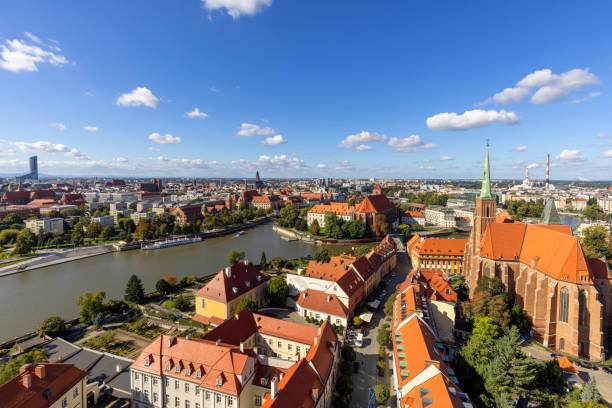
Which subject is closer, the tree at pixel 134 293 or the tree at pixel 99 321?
the tree at pixel 99 321

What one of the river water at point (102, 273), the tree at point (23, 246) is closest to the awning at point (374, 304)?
the river water at point (102, 273)

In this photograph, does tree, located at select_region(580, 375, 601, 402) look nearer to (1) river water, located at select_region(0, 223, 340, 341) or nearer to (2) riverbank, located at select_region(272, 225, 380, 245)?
(1) river water, located at select_region(0, 223, 340, 341)

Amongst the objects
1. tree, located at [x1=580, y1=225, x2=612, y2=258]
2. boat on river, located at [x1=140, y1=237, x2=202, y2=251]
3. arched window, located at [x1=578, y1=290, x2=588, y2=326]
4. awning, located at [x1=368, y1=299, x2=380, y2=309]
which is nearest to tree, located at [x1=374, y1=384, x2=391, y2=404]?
awning, located at [x1=368, y1=299, x2=380, y2=309]

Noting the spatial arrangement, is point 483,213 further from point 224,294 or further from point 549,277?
point 224,294

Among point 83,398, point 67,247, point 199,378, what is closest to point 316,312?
point 199,378

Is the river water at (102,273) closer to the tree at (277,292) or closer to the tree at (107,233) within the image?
the tree at (107,233)

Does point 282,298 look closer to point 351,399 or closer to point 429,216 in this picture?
point 351,399

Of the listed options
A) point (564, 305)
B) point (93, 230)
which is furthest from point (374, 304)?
point (93, 230)
